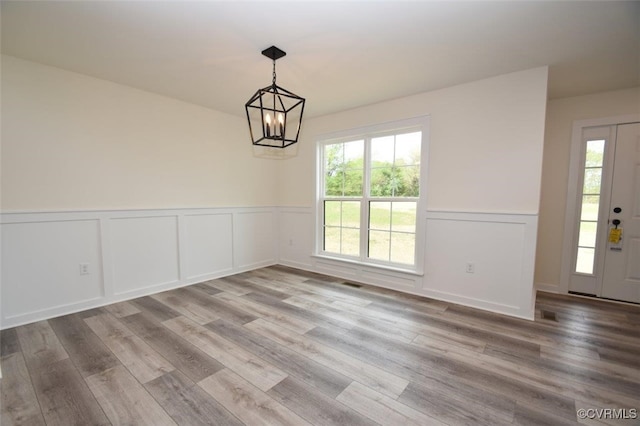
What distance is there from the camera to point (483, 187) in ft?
9.34

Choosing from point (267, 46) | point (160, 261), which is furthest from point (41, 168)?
point (267, 46)

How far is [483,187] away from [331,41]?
85.2 inches

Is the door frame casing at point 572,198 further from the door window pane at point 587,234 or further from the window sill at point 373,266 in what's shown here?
the window sill at point 373,266

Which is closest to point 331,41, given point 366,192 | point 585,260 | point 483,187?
point 366,192

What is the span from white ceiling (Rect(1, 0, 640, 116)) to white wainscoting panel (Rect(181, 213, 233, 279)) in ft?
5.93

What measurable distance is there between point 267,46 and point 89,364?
9.27 ft

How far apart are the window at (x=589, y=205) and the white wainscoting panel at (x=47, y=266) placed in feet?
19.0

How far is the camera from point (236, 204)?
4.21 metres

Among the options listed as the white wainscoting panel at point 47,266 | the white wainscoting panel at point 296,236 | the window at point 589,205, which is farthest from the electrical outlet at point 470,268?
the white wainscoting panel at point 47,266

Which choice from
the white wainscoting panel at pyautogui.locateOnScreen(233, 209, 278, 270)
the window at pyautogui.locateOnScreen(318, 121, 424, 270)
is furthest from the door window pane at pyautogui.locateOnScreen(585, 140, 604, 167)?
the white wainscoting panel at pyautogui.locateOnScreen(233, 209, 278, 270)

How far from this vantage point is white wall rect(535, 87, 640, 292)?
10.5ft

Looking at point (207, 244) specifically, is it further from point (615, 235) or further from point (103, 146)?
point (615, 235)

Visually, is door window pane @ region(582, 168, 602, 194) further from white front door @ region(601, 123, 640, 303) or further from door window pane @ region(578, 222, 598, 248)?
door window pane @ region(578, 222, 598, 248)

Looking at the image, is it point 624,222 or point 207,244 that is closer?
point 624,222
